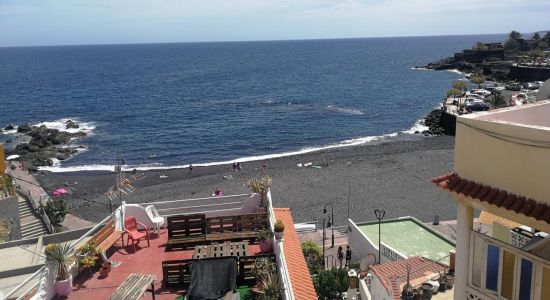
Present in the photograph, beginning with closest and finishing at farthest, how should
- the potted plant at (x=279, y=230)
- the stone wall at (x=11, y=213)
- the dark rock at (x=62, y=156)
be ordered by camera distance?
1. the potted plant at (x=279, y=230)
2. the stone wall at (x=11, y=213)
3. the dark rock at (x=62, y=156)

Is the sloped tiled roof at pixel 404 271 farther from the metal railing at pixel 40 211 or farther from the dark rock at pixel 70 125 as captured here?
the dark rock at pixel 70 125

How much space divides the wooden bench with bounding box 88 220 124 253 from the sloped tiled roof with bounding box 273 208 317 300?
4.08 m

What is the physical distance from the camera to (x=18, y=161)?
4700cm

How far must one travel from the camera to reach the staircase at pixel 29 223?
77.6 ft

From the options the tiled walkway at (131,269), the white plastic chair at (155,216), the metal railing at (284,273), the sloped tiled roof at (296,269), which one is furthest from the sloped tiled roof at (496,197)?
the white plastic chair at (155,216)

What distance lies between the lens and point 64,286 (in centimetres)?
982

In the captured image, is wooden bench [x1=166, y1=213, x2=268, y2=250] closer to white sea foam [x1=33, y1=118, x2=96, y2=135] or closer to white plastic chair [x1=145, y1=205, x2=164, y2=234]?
white plastic chair [x1=145, y1=205, x2=164, y2=234]

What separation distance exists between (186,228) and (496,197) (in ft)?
27.4

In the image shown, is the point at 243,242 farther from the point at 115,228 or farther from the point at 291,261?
the point at 115,228

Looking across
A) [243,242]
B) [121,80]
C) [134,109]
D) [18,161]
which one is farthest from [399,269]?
[121,80]

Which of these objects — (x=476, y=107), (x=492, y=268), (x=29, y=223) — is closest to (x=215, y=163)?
(x=29, y=223)

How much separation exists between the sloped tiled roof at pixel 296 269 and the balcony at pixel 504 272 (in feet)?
13.7

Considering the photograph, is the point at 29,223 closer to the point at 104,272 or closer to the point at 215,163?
the point at 104,272

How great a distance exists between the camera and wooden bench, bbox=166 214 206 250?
39.9 ft
